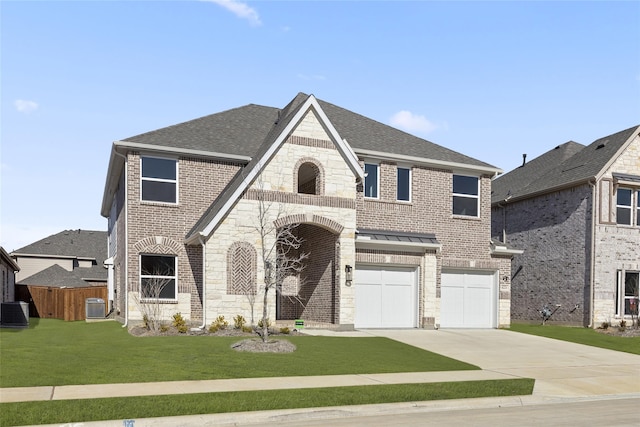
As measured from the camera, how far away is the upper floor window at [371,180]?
1001 inches

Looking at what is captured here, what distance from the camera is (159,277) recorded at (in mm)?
22297

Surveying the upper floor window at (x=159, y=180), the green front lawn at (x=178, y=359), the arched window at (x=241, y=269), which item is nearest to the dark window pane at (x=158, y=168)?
the upper floor window at (x=159, y=180)

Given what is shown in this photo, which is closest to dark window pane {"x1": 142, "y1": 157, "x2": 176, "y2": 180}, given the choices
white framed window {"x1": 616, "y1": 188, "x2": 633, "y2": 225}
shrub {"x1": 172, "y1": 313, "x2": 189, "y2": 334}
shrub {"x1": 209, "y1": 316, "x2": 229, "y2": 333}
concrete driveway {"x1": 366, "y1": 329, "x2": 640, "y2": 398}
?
shrub {"x1": 172, "y1": 313, "x2": 189, "y2": 334}

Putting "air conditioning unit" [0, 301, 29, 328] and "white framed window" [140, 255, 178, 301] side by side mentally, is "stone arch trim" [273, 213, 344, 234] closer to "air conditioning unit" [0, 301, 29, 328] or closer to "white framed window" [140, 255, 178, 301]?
"white framed window" [140, 255, 178, 301]

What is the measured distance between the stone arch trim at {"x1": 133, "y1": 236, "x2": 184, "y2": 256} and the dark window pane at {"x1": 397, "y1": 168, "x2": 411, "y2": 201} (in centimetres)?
941

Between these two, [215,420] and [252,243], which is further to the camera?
[252,243]

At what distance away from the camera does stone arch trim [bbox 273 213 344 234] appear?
21.9 m

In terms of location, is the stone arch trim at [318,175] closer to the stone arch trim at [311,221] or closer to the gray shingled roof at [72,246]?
Answer: the stone arch trim at [311,221]

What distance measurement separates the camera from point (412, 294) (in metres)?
24.9

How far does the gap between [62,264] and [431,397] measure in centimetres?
4522

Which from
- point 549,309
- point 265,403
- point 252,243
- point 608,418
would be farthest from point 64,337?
→ point 549,309

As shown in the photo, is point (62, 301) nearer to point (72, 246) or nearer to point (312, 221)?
point (312, 221)

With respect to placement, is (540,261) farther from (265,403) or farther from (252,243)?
(265,403)

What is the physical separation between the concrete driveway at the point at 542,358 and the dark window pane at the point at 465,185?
6.19m
